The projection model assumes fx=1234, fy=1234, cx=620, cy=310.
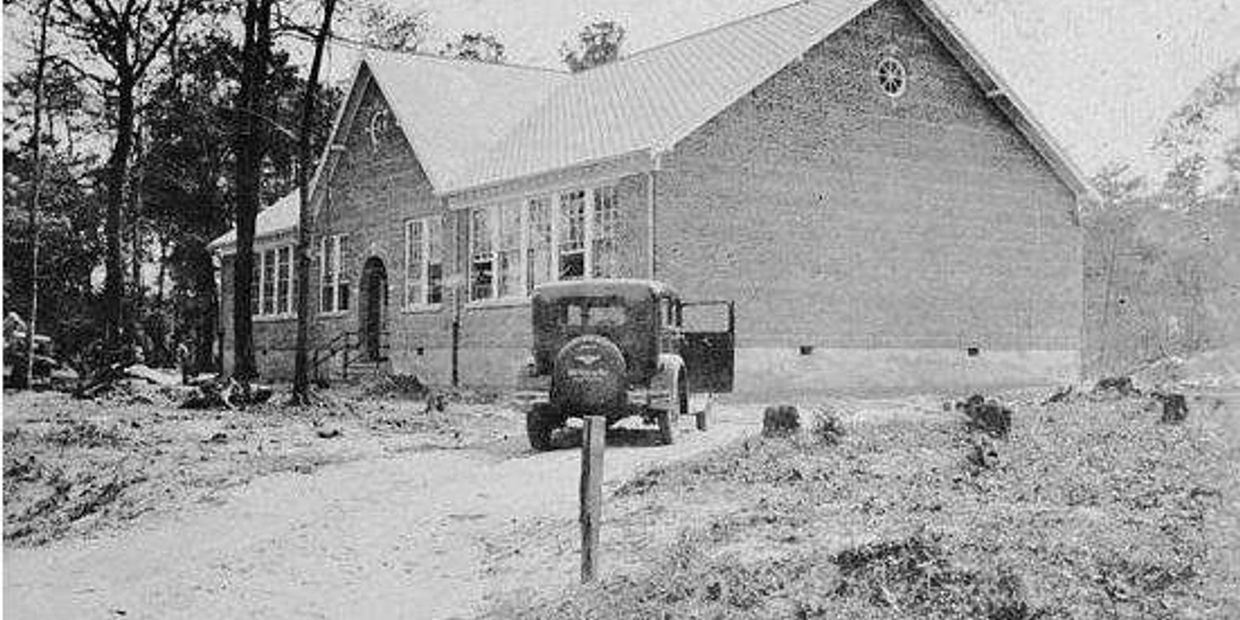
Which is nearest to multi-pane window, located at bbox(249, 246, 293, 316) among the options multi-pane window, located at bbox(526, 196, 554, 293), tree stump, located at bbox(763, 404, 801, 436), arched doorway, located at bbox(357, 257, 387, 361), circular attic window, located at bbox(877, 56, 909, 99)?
arched doorway, located at bbox(357, 257, 387, 361)

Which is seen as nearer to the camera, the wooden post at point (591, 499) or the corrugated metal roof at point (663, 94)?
the wooden post at point (591, 499)

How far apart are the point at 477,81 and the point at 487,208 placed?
4.22 metres

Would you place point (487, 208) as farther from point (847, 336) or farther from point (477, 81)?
point (847, 336)

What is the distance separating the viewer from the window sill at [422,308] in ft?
63.8

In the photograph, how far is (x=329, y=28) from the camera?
15484 millimetres

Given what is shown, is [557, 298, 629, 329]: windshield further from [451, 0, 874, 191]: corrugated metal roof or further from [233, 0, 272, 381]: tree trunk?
[233, 0, 272, 381]: tree trunk

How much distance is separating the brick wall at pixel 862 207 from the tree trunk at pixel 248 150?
5316 millimetres

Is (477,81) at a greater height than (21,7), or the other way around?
(477,81)

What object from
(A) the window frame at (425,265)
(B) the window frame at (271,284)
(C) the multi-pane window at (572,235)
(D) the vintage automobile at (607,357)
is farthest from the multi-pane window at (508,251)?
(B) the window frame at (271,284)

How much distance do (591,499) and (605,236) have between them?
1048cm

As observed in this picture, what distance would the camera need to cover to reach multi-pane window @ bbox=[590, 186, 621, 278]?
635 inches

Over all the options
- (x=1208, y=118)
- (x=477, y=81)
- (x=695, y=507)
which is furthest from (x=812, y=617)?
(x=477, y=81)

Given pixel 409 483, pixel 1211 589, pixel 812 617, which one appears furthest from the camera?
pixel 409 483

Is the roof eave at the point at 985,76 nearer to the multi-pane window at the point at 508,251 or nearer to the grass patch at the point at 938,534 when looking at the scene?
the multi-pane window at the point at 508,251
